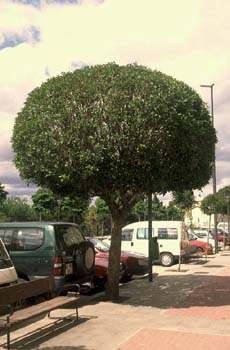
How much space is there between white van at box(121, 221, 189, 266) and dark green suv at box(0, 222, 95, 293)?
34.7 feet

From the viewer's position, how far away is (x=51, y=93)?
10.8 m

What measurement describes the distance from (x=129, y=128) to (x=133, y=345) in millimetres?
4247

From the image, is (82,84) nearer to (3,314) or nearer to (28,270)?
(28,270)

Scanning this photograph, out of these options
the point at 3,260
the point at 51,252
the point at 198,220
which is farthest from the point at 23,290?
the point at 198,220

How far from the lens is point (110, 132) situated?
10.1 m

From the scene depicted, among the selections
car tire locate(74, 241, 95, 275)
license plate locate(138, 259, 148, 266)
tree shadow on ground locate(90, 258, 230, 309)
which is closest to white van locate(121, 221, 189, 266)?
tree shadow on ground locate(90, 258, 230, 309)

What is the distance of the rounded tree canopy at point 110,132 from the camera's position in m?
10.2

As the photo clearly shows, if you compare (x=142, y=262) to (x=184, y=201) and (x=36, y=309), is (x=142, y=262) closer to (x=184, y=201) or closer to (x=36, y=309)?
(x=36, y=309)

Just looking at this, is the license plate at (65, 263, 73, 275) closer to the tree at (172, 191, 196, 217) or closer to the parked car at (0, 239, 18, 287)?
the parked car at (0, 239, 18, 287)

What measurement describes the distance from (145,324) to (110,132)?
3.59m

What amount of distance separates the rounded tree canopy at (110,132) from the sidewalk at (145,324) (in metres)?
2.43

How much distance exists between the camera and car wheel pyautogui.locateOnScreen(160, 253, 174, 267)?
2178 cm

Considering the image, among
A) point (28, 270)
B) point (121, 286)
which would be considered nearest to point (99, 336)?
point (28, 270)

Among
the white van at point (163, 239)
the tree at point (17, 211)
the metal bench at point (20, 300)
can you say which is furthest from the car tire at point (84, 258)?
the tree at point (17, 211)
